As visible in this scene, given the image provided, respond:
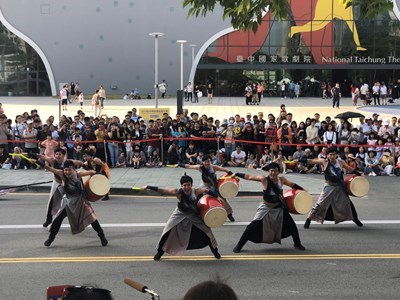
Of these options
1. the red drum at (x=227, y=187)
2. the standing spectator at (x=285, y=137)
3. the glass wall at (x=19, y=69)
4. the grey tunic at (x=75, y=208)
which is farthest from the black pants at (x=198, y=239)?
the glass wall at (x=19, y=69)

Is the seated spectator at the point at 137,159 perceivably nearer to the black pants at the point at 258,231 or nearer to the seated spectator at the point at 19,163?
the seated spectator at the point at 19,163

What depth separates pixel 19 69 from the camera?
52812 millimetres

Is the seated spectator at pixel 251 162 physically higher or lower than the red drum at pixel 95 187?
lower

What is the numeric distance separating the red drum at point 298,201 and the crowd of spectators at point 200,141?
8.75 meters

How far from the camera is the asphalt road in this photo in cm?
899

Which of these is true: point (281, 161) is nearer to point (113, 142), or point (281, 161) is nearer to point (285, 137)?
point (285, 137)

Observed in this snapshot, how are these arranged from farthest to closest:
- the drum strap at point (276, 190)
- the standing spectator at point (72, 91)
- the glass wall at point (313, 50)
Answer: the glass wall at point (313, 50), the standing spectator at point (72, 91), the drum strap at point (276, 190)

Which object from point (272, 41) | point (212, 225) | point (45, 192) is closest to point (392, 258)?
point (212, 225)

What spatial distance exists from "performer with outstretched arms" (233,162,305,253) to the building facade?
132 ft

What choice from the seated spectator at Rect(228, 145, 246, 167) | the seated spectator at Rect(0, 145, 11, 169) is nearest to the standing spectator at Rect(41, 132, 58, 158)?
the seated spectator at Rect(0, 145, 11, 169)

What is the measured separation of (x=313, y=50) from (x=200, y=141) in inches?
1250

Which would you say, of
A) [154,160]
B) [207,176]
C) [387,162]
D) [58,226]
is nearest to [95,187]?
[58,226]

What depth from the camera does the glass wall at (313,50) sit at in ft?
164

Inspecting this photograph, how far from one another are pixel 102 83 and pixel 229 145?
108ft
